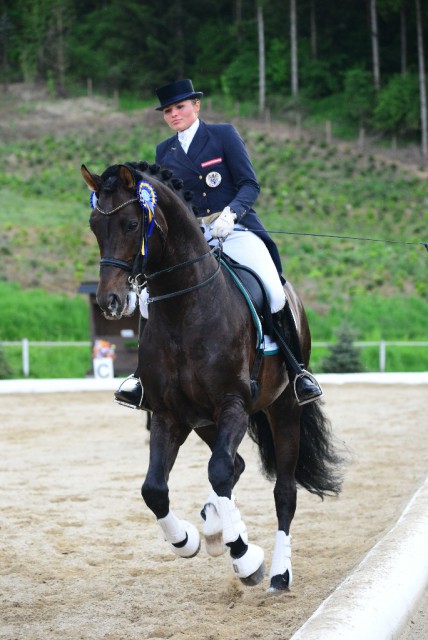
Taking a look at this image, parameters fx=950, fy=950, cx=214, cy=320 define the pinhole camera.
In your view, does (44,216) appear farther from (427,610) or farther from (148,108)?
(427,610)

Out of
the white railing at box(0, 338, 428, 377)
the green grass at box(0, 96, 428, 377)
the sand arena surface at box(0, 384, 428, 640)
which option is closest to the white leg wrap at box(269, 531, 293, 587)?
the sand arena surface at box(0, 384, 428, 640)

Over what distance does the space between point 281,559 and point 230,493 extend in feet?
2.46

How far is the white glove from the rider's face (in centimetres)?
53

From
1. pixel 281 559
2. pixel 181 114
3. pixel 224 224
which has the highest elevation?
pixel 181 114

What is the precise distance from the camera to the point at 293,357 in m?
5.11

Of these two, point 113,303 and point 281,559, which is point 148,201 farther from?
point 281,559

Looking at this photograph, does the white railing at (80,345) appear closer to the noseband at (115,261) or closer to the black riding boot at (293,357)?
the black riding boot at (293,357)

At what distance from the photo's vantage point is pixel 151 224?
13.4 ft

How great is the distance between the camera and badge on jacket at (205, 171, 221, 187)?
494cm

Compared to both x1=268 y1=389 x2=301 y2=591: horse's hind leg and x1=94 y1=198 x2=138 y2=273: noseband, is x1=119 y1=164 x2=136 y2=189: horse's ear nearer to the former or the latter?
x1=94 y1=198 x2=138 y2=273: noseband

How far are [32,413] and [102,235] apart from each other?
9.41 metres

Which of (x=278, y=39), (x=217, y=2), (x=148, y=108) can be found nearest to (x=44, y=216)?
(x=148, y=108)

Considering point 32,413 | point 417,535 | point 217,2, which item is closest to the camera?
point 417,535

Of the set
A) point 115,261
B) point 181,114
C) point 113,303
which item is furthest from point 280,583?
point 181,114
